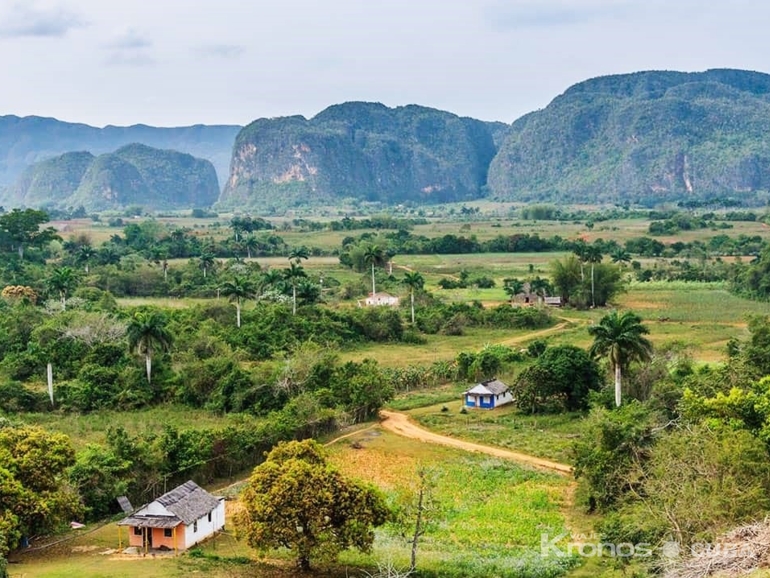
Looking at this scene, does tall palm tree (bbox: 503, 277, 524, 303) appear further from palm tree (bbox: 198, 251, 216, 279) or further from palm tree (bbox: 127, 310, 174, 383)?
palm tree (bbox: 127, 310, 174, 383)

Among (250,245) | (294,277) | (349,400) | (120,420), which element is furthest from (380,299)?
(250,245)

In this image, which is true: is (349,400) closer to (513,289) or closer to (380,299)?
(380,299)

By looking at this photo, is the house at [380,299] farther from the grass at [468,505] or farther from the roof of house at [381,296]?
the grass at [468,505]

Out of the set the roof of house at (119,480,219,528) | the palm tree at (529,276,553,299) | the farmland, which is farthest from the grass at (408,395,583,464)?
the palm tree at (529,276,553,299)

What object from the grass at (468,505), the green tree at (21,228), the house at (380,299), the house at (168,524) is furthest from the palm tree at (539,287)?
the house at (168,524)

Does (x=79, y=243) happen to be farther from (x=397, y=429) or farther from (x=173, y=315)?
(x=397, y=429)

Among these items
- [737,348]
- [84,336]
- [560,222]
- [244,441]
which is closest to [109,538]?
[244,441]

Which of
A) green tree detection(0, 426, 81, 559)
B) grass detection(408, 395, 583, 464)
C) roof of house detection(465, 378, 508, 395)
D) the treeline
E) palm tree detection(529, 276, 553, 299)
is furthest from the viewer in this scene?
palm tree detection(529, 276, 553, 299)
